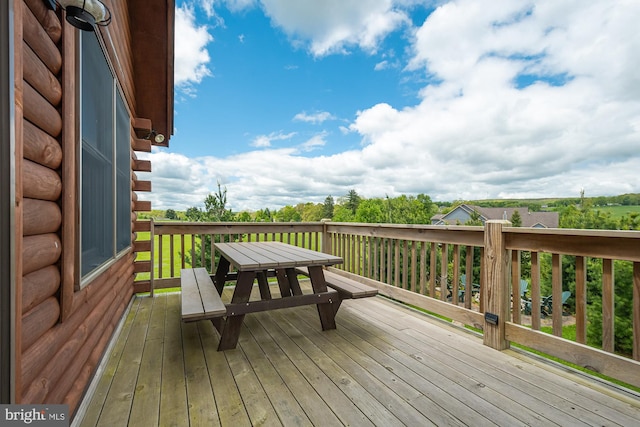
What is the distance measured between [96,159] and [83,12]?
33.8 inches

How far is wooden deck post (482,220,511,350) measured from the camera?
2.34 meters

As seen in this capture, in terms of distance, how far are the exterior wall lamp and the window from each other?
11.7 inches

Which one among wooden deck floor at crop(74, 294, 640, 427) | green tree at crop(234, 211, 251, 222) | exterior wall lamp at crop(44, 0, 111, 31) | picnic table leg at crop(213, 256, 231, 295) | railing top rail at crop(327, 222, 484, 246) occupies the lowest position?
wooden deck floor at crop(74, 294, 640, 427)

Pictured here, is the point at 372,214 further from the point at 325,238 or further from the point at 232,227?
the point at 232,227

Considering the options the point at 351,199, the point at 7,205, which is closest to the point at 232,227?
the point at 7,205

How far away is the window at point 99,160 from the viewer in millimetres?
1563

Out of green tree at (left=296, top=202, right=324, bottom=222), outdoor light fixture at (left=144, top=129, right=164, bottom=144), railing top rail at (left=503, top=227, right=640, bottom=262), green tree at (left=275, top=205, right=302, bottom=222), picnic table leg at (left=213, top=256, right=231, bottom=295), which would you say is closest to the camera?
railing top rail at (left=503, top=227, right=640, bottom=262)

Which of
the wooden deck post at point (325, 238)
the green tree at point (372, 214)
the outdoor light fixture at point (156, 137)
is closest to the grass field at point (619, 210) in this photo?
the green tree at point (372, 214)

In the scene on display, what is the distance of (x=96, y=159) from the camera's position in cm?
181

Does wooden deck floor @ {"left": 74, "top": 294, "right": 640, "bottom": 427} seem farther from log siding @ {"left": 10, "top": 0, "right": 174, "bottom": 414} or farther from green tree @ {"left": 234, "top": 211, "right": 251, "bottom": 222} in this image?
green tree @ {"left": 234, "top": 211, "right": 251, "bottom": 222}

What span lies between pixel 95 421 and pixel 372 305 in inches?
106

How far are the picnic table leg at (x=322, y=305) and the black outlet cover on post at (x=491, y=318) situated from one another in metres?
1.27

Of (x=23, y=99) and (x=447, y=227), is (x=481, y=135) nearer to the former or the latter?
(x=447, y=227)

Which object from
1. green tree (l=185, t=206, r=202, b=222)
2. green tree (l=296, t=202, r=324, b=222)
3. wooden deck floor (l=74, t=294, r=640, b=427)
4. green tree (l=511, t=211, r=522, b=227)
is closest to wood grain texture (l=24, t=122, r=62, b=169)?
wooden deck floor (l=74, t=294, r=640, b=427)
